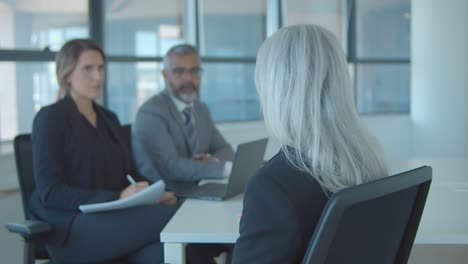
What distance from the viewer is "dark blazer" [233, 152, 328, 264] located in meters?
1.10

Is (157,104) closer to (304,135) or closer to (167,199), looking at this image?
(167,199)

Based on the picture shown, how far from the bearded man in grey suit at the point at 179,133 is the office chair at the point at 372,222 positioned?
1.49m

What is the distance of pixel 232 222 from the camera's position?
1839 mm

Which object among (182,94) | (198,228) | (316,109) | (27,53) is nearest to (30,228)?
(198,228)

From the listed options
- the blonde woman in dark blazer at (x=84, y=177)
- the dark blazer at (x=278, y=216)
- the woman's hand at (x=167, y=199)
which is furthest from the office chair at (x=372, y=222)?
the woman's hand at (x=167, y=199)

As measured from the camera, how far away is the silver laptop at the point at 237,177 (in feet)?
7.25

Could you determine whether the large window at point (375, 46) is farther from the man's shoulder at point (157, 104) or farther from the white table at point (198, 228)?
the white table at point (198, 228)

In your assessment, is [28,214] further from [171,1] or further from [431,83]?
[431,83]

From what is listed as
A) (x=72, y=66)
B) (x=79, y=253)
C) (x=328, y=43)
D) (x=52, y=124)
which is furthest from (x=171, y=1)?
(x=328, y=43)

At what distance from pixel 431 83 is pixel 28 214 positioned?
199 inches

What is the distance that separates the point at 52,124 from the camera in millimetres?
2363

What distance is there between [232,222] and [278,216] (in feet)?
2.47

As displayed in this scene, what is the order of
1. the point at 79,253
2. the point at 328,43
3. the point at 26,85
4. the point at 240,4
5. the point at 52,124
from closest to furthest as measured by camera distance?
the point at 328,43 → the point at 79,253 → the point at 52,124 → the point at 26,85 → the point at 240,4

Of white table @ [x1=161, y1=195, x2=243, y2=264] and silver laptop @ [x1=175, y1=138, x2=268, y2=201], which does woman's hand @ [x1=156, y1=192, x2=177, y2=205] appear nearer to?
silver laptop @ [x1=175, y1=138, x2=268, y2=201]
